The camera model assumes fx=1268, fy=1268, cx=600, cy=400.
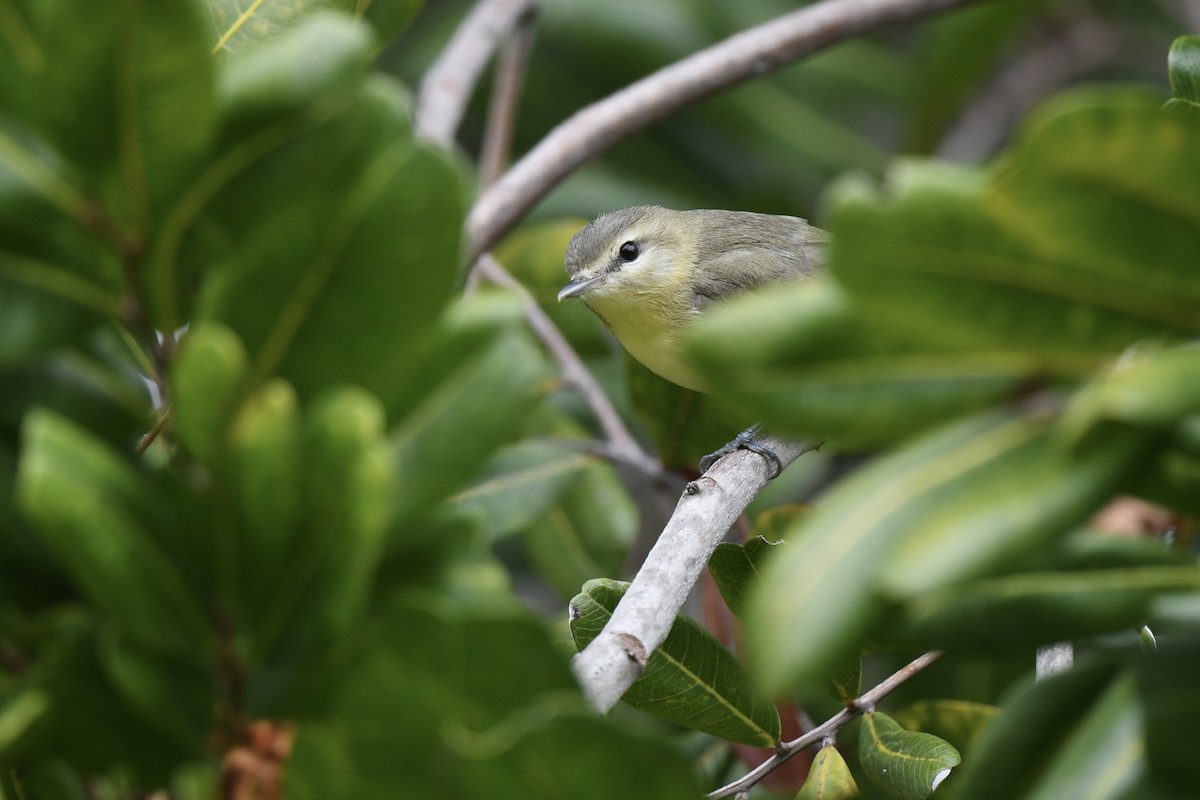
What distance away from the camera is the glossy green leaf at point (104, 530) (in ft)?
3.14

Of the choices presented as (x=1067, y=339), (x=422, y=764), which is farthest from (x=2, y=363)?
(x=1067, y=339)

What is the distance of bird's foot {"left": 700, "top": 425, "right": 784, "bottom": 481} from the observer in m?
2.81

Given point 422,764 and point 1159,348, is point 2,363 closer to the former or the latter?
point 422,764

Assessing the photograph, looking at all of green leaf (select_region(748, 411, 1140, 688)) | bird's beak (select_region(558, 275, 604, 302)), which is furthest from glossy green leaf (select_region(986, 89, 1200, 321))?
bird's beak (select_region(558, 275, 604, 302))

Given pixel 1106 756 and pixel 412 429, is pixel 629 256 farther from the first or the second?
pixel 1106 756

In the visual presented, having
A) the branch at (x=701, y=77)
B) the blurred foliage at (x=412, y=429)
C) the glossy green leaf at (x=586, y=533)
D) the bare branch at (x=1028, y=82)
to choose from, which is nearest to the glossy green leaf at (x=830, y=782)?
the blurred foliage at (x=412, y=429)

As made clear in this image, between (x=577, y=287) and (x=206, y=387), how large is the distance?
2719 mm

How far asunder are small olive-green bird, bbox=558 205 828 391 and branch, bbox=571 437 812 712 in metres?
1.31

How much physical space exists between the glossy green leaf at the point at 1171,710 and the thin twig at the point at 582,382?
6.79ft

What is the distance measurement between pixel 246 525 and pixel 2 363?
239mm

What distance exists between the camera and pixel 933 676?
290 cm

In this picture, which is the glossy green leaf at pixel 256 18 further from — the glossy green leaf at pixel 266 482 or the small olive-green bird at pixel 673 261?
the small olive-green bird at pixel 673 261

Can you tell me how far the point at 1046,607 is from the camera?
1075 mm

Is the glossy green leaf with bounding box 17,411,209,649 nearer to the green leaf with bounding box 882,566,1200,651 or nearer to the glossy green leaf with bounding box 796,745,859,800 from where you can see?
the green leaf with bounding box 882,566,1200,651
